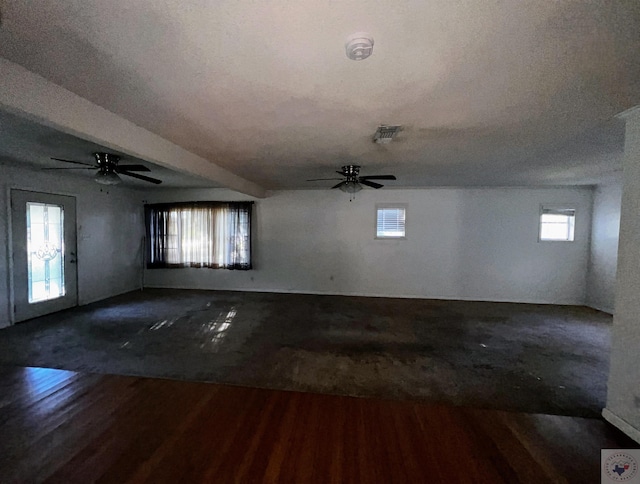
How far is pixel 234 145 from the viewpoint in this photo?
3123mm

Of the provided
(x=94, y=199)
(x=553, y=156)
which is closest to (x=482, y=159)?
(x=553, y=156)

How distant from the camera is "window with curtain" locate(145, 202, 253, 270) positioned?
6.50m

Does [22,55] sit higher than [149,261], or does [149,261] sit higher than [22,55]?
[22,55]

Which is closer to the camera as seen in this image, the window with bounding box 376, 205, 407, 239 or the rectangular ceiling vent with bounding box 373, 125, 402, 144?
the rectangular ceiling vent with bounding box 373, 125, 402, 144

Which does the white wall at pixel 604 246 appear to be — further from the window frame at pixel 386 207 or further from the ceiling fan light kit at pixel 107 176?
the ceiling fan light kit at pixel 107 176

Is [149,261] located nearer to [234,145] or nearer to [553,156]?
[234,145]

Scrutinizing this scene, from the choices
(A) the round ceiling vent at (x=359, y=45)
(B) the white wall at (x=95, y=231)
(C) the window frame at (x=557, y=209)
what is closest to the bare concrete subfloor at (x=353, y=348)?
(B) the white wall at (x=95, y=231)

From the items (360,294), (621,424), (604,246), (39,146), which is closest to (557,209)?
(604,246)

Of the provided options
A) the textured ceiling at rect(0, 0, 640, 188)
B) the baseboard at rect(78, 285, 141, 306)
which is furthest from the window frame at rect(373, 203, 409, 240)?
the baseboard at rect(78, 285, 141, 306)

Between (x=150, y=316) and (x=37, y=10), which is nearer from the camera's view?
(x=37, y=10)

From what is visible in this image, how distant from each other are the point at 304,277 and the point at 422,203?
3.19m

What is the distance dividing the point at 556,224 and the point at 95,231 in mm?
9642

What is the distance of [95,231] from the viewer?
5660 mm

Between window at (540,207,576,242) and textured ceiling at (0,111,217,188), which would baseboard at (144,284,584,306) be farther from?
textured ceiling at (0,111,217,188)
